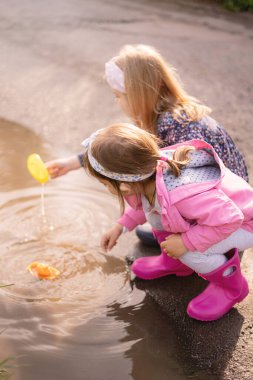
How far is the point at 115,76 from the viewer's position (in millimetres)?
2576

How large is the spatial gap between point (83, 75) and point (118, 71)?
209 centimetres

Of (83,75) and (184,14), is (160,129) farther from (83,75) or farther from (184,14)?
(184,14)

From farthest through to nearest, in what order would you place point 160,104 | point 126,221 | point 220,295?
point 160,104 < point 126,221 < point 220,295

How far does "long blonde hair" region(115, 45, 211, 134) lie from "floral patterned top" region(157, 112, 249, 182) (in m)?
0.03

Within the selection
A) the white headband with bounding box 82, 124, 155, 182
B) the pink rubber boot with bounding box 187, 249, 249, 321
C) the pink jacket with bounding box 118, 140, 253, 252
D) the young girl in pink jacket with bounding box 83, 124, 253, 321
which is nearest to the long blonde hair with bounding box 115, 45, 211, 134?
the young girl in pink jacket with bounding box 83, 124, 253, 321

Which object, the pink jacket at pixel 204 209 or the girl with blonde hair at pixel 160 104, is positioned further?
the girl with blonde hair at pixel 160 104

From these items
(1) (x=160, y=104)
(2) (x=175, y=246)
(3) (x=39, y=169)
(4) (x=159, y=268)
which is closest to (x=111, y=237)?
(4) (x=159, y=268)

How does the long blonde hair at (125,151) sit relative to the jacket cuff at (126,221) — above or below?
above

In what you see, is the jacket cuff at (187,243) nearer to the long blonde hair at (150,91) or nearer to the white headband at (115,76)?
the long blonde hair at (150,91)

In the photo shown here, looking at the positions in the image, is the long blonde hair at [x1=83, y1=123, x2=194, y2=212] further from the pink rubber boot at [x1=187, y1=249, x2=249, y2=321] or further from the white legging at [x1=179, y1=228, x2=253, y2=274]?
the pink rubber boot at [x1=187, y1=249, x2=249, y2=321]

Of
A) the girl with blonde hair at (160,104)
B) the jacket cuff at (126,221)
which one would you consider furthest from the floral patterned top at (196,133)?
the jacket cuff at (126,221)

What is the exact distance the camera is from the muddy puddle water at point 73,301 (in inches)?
80.8

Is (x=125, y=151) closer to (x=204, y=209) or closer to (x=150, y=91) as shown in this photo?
(x=204, y=209)

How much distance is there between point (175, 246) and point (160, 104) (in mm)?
723
